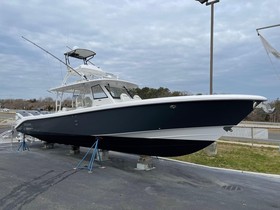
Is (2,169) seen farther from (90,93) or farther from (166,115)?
(166,115)

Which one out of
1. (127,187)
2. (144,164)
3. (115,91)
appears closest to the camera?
(127,187)

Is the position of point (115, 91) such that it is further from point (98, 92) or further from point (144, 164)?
point (144, 164)

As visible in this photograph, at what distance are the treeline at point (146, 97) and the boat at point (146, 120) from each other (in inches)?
55.7

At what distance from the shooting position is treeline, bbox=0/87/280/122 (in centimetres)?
1233

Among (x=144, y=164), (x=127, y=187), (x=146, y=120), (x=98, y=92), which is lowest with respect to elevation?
(x=127, y=187)

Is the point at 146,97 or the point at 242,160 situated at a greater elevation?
the point at 146,97

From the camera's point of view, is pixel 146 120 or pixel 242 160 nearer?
pixel 146 120

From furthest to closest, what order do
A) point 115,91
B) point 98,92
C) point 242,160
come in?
point 242,160 → point 115,91 → point 98,92

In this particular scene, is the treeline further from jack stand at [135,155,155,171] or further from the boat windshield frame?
jack stand at [135,155,155,171]

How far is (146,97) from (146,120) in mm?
5308

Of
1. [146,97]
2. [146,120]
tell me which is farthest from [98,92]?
[146,97]

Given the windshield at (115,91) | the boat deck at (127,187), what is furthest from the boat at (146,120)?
the boat deck at (127,187)

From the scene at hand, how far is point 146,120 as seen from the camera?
7.09m

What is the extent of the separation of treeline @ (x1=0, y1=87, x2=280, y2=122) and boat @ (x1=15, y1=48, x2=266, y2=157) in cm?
142
